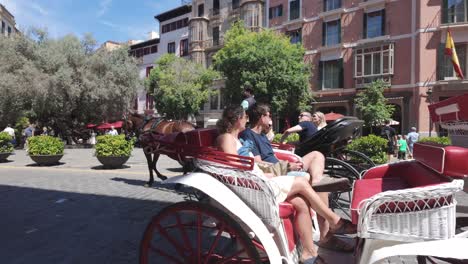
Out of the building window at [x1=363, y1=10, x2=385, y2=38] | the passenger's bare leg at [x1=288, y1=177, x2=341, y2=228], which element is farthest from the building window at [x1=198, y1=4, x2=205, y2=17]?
the passenger's bare leg at [x1=288, y1=177, x2=341, y2=228]

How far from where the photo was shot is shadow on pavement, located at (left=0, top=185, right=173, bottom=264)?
3814mm

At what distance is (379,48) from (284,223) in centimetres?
2501

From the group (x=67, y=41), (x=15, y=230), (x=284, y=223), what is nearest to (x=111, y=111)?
(x=67, y=41)

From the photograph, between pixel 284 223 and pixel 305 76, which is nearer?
pixel 284 223

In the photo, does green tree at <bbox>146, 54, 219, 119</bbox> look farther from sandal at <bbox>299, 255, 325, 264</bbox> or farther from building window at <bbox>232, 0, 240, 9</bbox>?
sandal at <bbox>299, 255, 325, 264</bbox>

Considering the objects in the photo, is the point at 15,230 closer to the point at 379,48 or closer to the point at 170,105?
the point at 379,48

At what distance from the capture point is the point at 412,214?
2.20 metres

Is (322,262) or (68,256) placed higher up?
(322,262)

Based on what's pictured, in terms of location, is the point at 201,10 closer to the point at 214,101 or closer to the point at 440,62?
the point at 214,101

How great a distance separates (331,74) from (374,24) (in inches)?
180

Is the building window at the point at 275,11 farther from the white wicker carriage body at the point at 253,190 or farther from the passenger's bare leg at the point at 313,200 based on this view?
the white wicker carriage body at the point at 253,190

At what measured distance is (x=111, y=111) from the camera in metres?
26.7

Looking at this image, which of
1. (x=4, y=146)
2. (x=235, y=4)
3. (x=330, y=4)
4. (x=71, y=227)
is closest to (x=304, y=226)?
(x=71, y=227)

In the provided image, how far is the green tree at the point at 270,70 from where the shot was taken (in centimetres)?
2547
